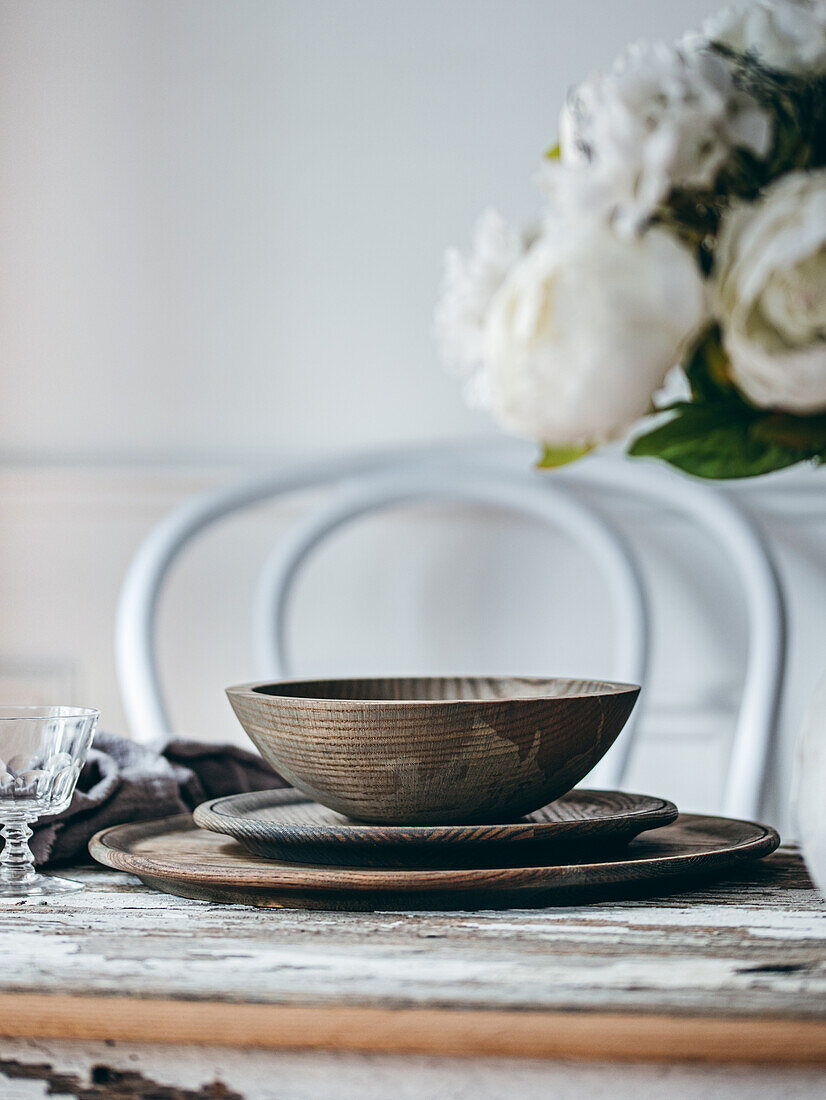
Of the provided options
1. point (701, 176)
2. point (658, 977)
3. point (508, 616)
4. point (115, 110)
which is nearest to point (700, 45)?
point (701, 176)

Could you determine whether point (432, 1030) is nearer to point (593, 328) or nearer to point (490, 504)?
point (593, 328)

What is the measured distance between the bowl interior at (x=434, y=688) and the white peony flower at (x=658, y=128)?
290 mm

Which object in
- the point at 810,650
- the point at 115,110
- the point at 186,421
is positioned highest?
the point at 115,110

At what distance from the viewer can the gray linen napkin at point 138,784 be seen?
0.59 meters

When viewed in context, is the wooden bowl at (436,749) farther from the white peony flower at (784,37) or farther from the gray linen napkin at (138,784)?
the white peony flower at (784,37)

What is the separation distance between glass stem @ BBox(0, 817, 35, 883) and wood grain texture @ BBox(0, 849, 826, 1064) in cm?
6

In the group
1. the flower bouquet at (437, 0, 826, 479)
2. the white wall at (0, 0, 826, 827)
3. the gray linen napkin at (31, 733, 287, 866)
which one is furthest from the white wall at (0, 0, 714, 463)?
the flower bouquet at (437, 0, 826, 479)

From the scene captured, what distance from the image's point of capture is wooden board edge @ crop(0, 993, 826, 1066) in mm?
328

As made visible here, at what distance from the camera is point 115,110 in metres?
1.42

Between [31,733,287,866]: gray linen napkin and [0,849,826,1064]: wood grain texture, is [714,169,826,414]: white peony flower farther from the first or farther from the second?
[31,733,287,866]: gray linen napkin

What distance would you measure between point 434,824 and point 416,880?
1.6 inches

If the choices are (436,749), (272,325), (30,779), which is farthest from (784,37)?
(272,325)

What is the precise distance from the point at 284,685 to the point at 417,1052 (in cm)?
26

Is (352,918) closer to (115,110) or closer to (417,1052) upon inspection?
(417,1052)
